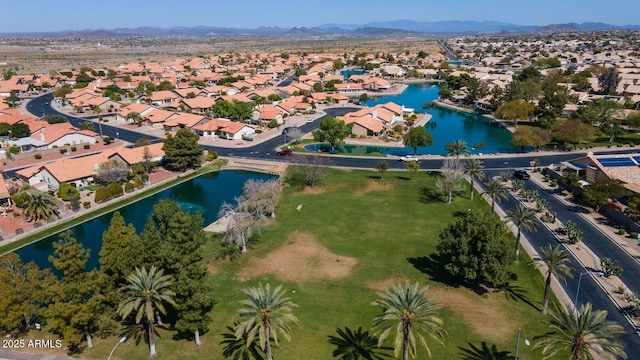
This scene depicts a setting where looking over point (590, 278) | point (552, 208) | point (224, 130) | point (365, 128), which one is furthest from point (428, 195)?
point (224, 130)

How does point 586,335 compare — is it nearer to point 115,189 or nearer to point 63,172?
point 115,189

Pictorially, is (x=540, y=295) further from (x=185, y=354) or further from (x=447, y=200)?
(x=185, y=354)

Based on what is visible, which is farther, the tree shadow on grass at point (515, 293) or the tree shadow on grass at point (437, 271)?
the tree shadow on grass at point (437, 271)

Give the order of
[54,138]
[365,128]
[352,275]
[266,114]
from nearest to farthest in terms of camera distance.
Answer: [352,275] → [54,138] → [365,128] → [266,114]

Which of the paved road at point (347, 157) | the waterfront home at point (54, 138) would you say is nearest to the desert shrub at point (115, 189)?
the paved road at point (347, 157)

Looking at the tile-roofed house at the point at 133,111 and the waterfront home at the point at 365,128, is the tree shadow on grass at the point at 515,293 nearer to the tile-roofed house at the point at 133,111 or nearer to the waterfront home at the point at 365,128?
the waterfront home at the point at 365,128
